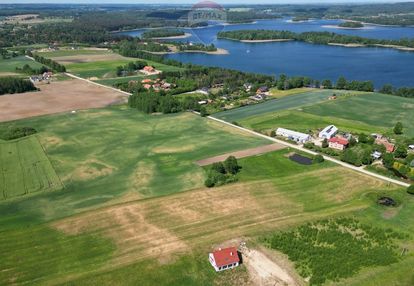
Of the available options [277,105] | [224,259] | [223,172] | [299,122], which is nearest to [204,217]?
[224,259]

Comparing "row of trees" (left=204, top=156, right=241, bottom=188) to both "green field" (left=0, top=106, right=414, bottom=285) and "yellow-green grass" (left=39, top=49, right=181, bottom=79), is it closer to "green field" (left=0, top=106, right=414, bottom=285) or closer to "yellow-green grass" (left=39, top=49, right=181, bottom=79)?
"green field" (left=0, top=106, right=414, bottom=285)

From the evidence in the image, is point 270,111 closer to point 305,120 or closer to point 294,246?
point 305,120

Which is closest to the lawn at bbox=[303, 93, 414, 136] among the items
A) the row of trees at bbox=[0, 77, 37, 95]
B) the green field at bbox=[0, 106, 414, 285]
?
the green field at bbox=[0, 106, 414, 285]

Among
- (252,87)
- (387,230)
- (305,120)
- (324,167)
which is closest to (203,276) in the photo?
(387,230)

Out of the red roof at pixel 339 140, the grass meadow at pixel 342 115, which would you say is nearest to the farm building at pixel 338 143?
the red roof at pixel 339 140

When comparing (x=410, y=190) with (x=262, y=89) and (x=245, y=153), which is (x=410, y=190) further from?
(x=262, y=89)

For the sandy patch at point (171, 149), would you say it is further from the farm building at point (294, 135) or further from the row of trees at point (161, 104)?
the row of trees at point (161, 104)
